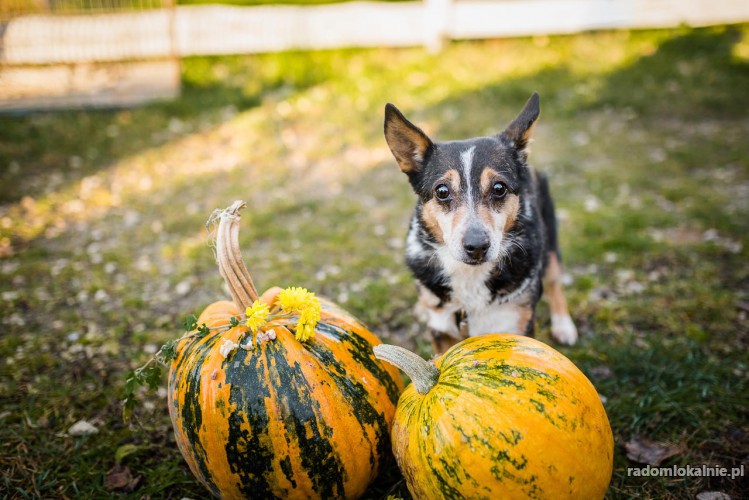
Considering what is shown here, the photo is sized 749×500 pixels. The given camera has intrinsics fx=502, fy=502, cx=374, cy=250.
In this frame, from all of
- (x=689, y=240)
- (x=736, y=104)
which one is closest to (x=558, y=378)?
(x=689, y=240)

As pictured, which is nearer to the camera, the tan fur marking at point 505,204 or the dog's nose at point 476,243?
the dog's nose at point 476,243

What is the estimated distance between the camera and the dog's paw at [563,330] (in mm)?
4043

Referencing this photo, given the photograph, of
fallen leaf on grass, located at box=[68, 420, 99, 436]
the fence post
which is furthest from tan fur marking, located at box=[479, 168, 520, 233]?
the fence post

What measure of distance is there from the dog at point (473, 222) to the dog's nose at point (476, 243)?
82mm

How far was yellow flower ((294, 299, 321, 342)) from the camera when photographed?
259cm

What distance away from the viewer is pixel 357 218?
20.9 feet

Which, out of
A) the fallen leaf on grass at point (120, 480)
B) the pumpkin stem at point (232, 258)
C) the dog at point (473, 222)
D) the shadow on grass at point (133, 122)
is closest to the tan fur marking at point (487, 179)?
the dog at point (473, 222)

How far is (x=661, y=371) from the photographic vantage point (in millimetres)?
3568

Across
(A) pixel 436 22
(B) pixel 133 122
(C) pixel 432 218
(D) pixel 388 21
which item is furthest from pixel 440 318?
(D) pixel 388 21

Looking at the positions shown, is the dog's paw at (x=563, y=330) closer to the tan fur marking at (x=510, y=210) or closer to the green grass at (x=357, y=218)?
the green grass at (x=357, y=218)

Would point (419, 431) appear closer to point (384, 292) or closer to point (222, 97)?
point (384, 292)

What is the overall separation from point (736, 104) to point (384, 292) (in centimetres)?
717

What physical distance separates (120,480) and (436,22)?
32.5 ft

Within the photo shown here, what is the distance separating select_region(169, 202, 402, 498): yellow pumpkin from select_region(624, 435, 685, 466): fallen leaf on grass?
150 cm
